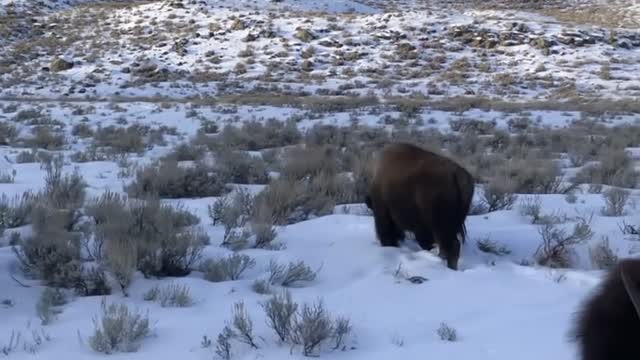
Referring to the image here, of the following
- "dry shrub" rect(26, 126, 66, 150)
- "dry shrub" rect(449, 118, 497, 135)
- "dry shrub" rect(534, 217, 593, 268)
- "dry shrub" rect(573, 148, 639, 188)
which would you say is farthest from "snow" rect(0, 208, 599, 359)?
"dry shrub" rect(449, 118, 497, 135)

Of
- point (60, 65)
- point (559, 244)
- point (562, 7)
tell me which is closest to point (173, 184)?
point (559, 244)

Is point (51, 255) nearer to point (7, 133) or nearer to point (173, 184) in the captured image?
point (173, 184)

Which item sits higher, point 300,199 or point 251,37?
point 300,199

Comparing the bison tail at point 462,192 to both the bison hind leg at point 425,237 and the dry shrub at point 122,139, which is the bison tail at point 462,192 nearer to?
the bison hind leg at point 425,237

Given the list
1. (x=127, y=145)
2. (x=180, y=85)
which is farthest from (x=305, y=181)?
(x=180, y=85)

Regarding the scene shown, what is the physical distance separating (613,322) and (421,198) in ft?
11.6

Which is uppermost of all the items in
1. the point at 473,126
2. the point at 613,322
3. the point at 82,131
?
the point at 613,322

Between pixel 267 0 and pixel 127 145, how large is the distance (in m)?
41.2

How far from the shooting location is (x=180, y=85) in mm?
33375

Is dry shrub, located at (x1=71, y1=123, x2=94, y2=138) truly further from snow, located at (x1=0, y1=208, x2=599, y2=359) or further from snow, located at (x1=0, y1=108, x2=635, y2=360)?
snow, located at (x1=0, y1=208, x2=599, y2=359)

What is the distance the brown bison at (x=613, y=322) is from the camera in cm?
267

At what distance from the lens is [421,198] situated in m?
6.23

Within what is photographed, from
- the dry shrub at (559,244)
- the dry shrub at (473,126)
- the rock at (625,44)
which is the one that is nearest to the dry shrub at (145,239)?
the dry shrub at (559,244)

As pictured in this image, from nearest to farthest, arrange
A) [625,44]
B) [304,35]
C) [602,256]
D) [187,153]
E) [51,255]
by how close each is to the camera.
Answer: [51,255]
[602,256]
[187,153]
[625,44]
[304,35]
